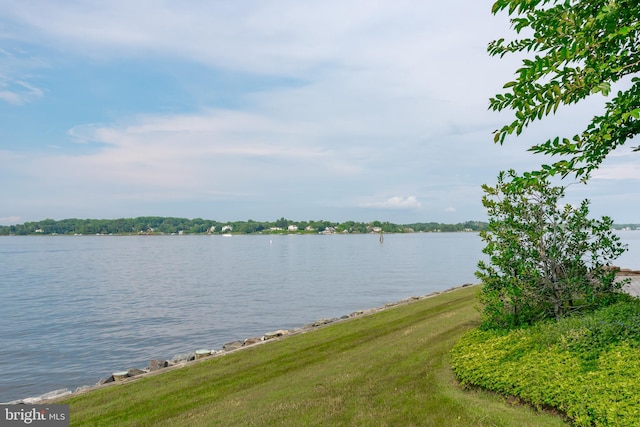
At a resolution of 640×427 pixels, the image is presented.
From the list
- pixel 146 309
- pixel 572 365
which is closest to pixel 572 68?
pixel 572 365

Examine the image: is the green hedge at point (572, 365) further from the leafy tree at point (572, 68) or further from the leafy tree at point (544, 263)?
the leafy tree at point (572, 68)

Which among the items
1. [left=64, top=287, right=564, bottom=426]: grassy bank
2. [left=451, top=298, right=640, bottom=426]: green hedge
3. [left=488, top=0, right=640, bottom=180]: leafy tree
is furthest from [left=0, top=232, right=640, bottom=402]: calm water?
[left=488, top=0, right=640, bottom=180]: leafy tree

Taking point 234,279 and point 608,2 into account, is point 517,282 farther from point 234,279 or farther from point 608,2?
point 234,279

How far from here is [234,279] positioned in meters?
62.2

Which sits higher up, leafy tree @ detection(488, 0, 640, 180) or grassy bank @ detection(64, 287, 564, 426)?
leafy tree @ detection(488, 0, 640, 180)

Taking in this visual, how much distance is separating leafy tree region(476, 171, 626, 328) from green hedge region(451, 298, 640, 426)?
3.57 ft

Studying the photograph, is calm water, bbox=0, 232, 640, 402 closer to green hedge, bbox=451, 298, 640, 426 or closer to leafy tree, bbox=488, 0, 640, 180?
green hedge, bbox=451, 298, 640, 426

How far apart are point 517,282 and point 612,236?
11.9 ft

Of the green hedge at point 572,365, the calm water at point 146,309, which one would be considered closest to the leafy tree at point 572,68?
the green hedge at point 572,365

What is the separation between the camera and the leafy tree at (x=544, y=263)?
13.7 m

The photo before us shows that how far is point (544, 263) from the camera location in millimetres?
13984

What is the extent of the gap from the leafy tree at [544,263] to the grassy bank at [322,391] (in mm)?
2681

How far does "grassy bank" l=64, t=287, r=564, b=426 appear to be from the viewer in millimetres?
9625

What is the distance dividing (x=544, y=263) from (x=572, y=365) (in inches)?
199
